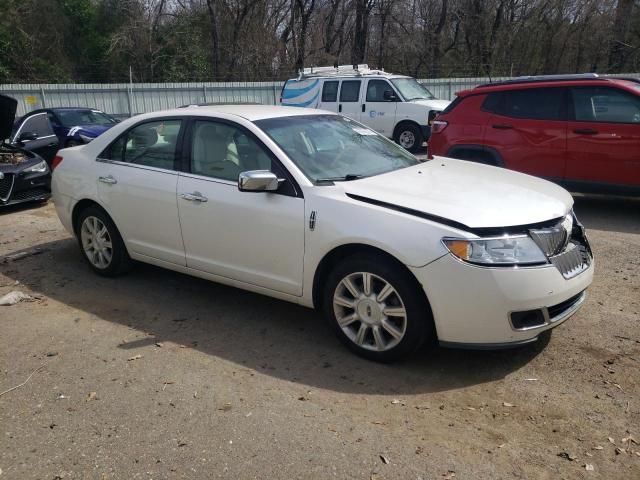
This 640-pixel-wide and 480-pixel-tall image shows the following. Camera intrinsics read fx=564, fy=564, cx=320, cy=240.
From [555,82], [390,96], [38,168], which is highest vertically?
[555,82]

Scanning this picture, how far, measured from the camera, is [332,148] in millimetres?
4461

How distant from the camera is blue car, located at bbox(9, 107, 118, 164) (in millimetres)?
11406

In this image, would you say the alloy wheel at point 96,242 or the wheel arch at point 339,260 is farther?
the alloy wheel at point 96,242

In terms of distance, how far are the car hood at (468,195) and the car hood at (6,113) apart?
21.7 ft

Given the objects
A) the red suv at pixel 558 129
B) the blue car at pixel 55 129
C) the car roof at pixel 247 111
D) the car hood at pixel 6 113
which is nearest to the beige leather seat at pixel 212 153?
the car roof at pixel 247 111

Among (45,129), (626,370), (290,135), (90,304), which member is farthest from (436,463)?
(45,129)

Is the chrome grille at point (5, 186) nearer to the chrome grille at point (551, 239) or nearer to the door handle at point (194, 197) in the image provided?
the door handle at point (194, 197)

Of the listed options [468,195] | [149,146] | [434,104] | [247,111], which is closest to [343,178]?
[468,195]

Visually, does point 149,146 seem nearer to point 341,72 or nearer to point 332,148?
point 332,148

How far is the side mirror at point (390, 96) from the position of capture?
14.0 metres

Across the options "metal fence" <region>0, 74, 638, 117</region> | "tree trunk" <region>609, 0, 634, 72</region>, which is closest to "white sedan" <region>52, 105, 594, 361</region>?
"metal fence" <region>0, 74, 638, 117</region>

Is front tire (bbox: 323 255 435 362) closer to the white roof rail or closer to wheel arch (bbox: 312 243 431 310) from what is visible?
wheel arch (bbox: 312 243 431 310)

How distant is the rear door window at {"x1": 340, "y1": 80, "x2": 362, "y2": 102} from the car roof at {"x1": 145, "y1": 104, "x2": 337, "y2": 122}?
983 centimetres

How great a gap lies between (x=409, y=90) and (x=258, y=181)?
11.4 metres
